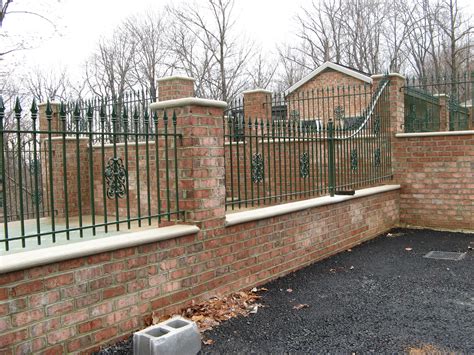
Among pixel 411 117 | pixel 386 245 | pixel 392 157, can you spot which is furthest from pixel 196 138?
pixel 411 117

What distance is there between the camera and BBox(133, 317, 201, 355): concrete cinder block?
3297 millimetres

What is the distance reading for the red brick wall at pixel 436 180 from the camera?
8.77m

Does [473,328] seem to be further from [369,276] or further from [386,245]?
[386,245]

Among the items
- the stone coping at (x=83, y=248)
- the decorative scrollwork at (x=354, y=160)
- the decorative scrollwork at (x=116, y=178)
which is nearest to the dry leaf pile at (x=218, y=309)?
the stone coping at (x=83, y=248)

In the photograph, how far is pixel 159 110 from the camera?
469 cm

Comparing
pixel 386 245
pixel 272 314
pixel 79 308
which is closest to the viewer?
pixel 79 308

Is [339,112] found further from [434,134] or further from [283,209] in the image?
[283,209]

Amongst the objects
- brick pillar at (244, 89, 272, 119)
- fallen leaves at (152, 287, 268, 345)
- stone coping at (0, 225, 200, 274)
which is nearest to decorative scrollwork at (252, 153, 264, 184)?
fallen leaves at (152, 287, 268, 345)

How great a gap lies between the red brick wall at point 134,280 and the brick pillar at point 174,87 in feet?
18.0

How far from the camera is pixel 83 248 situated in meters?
3.50

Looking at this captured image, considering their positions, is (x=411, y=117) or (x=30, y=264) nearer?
(x=30, y=264)

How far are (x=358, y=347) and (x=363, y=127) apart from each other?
548cm

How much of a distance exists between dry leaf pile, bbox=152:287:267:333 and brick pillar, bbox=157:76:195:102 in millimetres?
6683

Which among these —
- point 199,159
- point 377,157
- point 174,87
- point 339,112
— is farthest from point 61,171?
point 199,159
